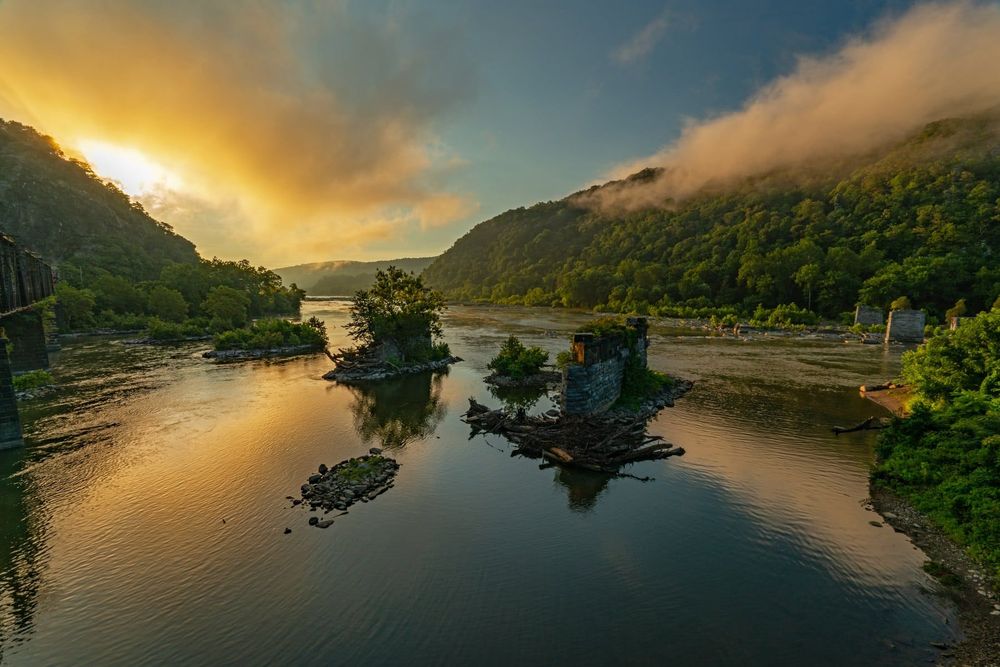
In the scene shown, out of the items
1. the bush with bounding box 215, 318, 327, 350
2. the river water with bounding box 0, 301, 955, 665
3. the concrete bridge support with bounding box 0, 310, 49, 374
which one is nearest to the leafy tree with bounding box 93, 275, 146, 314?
the bush with bounding box 215, 318, 327, 350

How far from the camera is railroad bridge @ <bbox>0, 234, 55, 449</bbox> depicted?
22761 mm

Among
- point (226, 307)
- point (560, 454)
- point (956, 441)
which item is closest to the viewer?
point (956, 441)

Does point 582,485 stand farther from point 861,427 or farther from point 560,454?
point 861,427

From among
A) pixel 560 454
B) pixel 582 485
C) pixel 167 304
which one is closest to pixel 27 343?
pixel 167 304

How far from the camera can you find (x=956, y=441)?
16.2m

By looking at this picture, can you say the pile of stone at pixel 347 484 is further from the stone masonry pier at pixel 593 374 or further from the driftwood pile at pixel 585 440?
the stone masonry pier at pixel 593 374

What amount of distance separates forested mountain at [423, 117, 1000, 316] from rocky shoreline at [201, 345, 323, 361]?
8590 cm

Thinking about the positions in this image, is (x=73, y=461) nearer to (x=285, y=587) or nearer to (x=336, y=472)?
(x=336, y=472)

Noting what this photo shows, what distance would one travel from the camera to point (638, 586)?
12188 millimetres

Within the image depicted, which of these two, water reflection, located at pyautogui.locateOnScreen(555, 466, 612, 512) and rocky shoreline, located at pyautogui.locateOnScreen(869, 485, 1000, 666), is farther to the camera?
water reflection, located at pyautogui.locateOnScreen(555, 466, 612, 512)

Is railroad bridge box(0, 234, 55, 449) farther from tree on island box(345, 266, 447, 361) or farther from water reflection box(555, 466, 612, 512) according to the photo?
water reflection box(555, 466, 612, 512)

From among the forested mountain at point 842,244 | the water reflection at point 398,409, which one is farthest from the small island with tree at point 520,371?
the forested mountain at point 842,244

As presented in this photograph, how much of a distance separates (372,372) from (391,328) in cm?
510

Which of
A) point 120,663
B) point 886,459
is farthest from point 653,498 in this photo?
point 120,663
